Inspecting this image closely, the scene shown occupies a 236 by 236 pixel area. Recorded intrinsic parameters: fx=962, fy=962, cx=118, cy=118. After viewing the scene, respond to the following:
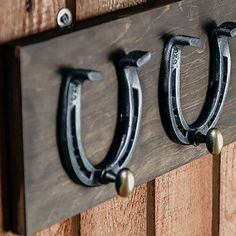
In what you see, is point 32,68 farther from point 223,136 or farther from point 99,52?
point 223,136

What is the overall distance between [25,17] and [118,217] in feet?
0.90

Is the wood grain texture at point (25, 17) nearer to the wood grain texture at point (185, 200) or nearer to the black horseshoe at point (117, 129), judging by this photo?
the black horseshoe at point (117, 129)

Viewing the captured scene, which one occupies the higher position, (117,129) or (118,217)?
(117,129)

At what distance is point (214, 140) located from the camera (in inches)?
35.9

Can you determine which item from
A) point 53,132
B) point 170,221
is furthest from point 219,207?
point 53,132

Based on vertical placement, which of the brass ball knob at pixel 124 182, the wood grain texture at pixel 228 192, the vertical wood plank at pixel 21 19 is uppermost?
the vertical wood plank at pixel 21 19

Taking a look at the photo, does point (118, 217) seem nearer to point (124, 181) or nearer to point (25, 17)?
point (124, 181)

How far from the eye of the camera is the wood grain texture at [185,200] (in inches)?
40.9

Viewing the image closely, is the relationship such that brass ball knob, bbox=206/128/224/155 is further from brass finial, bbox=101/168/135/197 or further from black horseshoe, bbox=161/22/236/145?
brass finial, bbox=101/168/135/197

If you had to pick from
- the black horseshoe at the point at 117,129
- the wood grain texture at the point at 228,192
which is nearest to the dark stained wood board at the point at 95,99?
the black horseshoe at the point at 117,129

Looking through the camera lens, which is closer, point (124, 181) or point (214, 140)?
point (124, 181)

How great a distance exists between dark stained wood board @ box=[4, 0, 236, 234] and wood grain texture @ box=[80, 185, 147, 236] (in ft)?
0.22

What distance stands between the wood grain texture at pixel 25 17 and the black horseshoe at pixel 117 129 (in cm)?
5

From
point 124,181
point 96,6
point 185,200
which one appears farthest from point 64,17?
point 185,200
